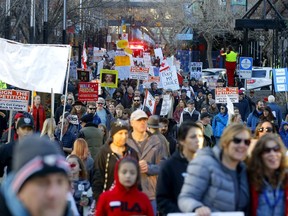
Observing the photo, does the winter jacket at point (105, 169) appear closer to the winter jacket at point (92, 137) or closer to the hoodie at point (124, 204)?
the hoodie at point (124, 204)

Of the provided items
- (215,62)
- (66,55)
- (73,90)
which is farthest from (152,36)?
(66,55)

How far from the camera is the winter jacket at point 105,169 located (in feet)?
31.7

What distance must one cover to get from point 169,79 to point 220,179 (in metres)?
21.5

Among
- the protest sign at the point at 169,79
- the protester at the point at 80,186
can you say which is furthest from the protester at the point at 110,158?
the protest sign at the point at 169,79

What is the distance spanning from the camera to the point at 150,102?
75.9ft

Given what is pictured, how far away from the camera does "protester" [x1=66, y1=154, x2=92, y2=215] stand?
9883 mm

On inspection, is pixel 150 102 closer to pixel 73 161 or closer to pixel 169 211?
pixel 73 161

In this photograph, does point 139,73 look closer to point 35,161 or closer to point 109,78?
point 109,78

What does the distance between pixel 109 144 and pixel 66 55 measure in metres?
6.87

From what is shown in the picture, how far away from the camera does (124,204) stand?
24.8 ft

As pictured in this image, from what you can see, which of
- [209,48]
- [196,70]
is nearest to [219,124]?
[196,70]

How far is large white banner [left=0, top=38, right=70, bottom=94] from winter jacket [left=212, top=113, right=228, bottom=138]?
4721 mm

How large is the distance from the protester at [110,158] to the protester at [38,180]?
6321 mm

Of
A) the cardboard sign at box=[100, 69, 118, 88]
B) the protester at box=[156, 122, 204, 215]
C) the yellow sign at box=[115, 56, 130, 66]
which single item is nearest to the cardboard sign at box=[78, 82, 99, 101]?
the cardboard sign at box=[100, 69, 118, 88]
